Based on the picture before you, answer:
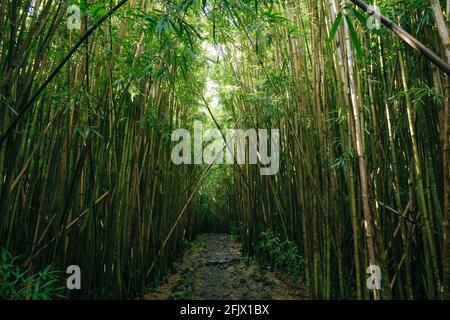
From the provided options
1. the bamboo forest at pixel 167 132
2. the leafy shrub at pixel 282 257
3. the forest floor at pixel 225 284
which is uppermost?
the bamboo forest at pixel 167 132

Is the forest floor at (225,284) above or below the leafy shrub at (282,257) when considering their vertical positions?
below

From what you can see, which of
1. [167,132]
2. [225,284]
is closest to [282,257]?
[225,284]

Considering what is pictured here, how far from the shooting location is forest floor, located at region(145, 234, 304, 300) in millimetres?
3325

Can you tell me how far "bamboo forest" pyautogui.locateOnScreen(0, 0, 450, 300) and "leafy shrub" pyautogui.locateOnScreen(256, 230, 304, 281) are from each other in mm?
48

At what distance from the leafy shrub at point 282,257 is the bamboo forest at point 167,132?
48 millimetres

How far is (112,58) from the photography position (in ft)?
7.52

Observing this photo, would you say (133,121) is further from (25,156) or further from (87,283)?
(87,283)

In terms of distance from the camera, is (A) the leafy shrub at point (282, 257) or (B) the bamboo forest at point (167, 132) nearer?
(B) the bamboo forest at point (167, 132)

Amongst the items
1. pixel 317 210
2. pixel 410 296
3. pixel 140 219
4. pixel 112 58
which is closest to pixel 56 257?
pixel 140 219

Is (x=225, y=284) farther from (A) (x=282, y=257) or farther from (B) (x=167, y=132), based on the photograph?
(B) (x=167, y=132)

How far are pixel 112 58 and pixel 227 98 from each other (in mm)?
2864

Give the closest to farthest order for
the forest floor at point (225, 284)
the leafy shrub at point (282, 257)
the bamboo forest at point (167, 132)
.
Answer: the bamboo forest at point (167, 132) → the forest floor at point (225, 284) → the leafy shrub at point (282, 257)

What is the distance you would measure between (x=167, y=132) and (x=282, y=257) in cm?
204

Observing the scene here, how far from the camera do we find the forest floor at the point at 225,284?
3.33 metres
